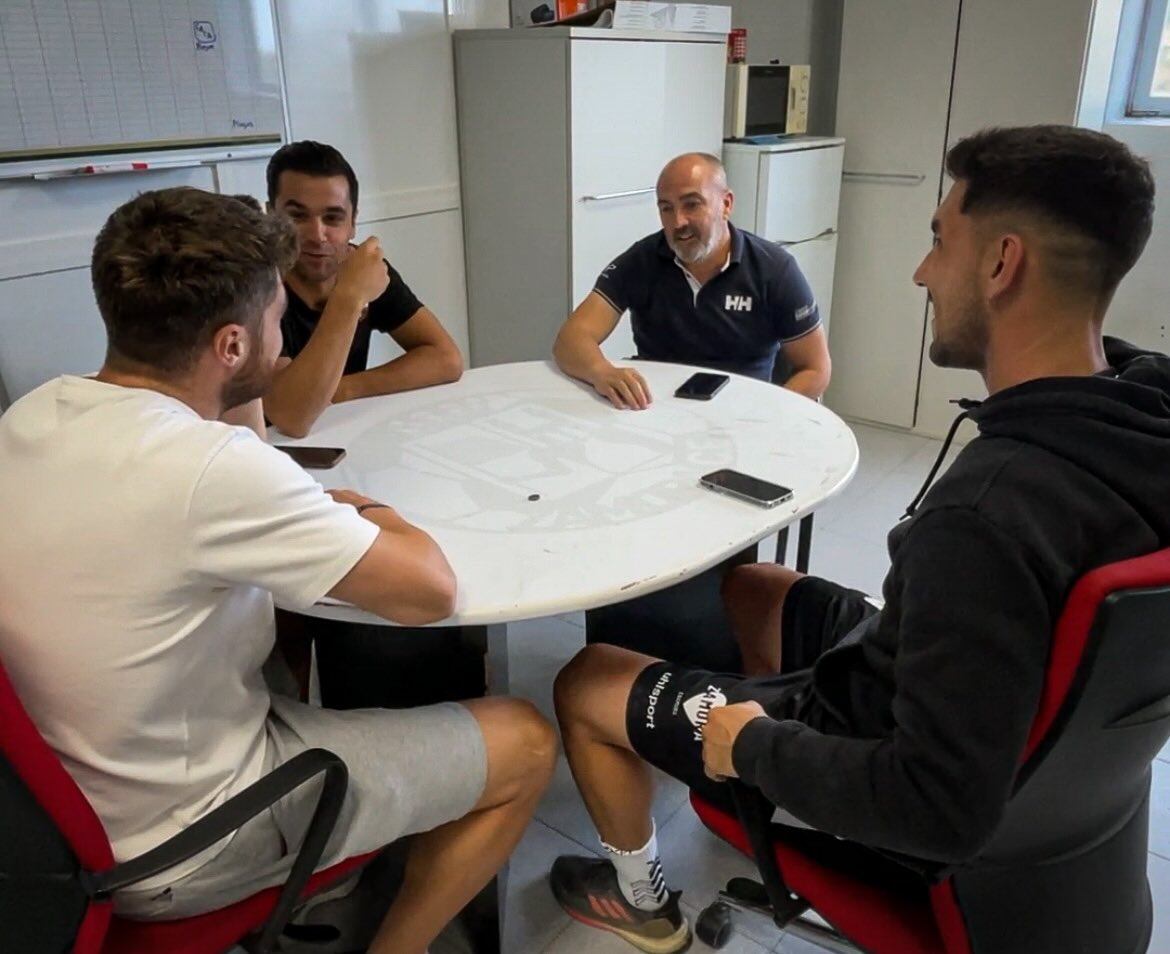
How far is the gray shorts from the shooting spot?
1.11 meters

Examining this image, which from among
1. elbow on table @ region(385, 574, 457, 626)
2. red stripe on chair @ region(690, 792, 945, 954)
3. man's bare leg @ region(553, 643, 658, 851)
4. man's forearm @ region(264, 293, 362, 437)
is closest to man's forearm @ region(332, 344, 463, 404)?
man's forearm @ region(264, 293, 362, 437)

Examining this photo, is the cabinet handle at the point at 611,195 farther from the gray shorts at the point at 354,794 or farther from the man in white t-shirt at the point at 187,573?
the gray shorts at the point at 354,794

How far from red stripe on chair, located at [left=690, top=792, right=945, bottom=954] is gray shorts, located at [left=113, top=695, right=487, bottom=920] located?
0.43m

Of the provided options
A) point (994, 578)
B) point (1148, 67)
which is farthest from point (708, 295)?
point (1148, 67)

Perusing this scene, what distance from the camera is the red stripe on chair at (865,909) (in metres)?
1.08

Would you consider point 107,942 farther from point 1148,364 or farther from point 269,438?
point 1148,364

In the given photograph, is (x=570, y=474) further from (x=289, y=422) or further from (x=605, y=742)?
(x=289, y=422)

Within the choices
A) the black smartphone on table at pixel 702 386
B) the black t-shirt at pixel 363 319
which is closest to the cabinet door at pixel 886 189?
the black smartphone on table at pixel 702 386

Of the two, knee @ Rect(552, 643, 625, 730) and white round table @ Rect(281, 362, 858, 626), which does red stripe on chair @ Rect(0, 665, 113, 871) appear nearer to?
white round table @ Rect(281, 362, 858, 626)

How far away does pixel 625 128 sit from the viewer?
3.24 meters

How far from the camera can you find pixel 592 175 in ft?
10.5

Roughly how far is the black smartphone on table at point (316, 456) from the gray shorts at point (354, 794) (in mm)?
462

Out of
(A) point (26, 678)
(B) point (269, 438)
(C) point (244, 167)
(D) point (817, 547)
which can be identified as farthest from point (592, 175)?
(A) point (26, 678)

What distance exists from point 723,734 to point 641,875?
555mm
